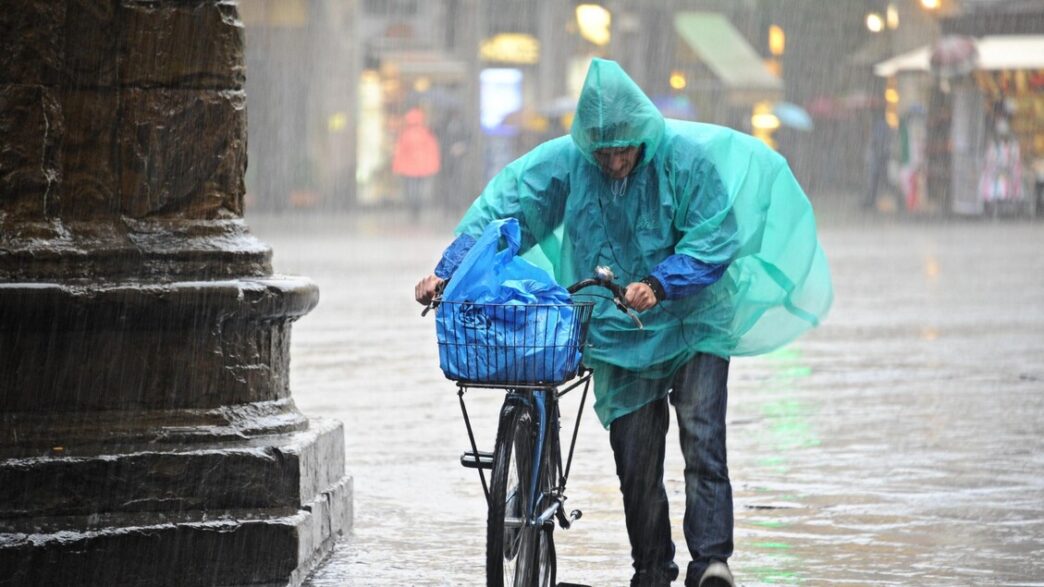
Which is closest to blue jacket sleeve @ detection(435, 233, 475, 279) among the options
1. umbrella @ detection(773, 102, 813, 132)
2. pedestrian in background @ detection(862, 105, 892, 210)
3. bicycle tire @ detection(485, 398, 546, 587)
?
bicycle tire @ detection(485, 398, 546, 587)

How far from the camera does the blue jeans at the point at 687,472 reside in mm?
5543

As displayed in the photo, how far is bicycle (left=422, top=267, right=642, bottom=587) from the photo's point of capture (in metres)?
4.78

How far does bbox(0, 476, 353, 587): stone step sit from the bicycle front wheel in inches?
36.5

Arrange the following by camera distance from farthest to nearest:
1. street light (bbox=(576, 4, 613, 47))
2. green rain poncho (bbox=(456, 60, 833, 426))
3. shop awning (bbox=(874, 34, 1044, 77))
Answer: street light (bbox=(576, 4, 613, 47)) → shop awning (bbox=(874, 34, 1044, 77)) → green rain poncho (bbox=(456, 60, 833, 426))

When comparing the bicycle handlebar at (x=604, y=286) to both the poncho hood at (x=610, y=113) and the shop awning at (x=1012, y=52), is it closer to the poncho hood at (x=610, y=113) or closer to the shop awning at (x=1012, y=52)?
the poncho hood at (x=610, y=113)

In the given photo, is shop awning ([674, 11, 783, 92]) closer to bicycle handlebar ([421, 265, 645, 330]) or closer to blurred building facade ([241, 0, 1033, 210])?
blurred building facade ([241, 0, 1033, 210])

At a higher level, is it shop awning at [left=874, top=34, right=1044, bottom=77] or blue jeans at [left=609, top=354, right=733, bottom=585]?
shop awning at [left=874, top=34, right=1044, bottom=77]

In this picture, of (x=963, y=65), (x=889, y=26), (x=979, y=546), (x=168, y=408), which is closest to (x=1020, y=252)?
(x=963, y=65)

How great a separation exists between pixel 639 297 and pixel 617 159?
0.49m

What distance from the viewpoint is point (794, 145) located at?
175 ft

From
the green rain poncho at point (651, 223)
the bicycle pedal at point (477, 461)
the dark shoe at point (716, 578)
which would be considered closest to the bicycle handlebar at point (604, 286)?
the green rain poncho at point (651, 223)

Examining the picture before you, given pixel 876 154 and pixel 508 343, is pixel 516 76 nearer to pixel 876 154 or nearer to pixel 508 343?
pixel 876 154

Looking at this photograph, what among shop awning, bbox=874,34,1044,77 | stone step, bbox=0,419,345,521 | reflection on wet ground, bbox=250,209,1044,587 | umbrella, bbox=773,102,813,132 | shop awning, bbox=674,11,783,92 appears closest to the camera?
stone step, bbox=0,419,345,521

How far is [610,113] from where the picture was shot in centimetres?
532
